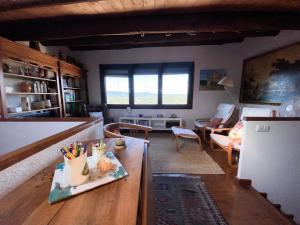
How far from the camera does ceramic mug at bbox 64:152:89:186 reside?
68cm

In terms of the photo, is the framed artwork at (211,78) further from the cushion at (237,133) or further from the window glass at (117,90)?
the window glass at (117,90)

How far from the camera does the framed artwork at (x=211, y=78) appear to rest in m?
4.12

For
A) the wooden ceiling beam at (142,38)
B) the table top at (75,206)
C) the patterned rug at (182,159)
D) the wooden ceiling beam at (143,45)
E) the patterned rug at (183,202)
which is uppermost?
the wooden ceiling beam at (143,45)

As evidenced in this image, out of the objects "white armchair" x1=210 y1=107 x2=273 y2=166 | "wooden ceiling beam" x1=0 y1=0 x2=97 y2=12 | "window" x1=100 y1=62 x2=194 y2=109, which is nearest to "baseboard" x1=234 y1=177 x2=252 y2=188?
"white armchair" x1=210 y1=107 x2=273 y2=166

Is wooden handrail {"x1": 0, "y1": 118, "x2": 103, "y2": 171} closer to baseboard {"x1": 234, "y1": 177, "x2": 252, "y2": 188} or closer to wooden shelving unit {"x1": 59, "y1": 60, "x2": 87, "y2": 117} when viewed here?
baseboard {"x1": 234, "y1": 177, "x2": 252, "y2": 188}

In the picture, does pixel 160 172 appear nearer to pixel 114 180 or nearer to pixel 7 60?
pixel 114 180

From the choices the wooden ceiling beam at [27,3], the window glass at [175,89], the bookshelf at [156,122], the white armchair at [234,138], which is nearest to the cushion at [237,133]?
Answer: the white armchair at [234,138]

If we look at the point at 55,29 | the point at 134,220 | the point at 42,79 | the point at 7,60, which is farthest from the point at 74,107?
the point at 134,220

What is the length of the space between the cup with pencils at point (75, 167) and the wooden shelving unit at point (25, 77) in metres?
2.22

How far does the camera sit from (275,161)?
1889 millimetres

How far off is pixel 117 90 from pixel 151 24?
2583mm

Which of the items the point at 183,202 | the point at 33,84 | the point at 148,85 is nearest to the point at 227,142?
the point at 183,202

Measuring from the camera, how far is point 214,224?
140 cm

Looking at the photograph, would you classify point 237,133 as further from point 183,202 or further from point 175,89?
point 175,89
